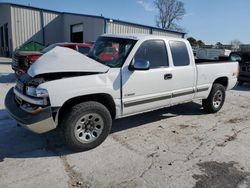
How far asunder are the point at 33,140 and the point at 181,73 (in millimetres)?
3351

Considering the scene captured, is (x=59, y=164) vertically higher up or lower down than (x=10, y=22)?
lower down

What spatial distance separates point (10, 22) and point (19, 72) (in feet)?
55.1

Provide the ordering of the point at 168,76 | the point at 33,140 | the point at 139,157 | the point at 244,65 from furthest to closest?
the point at 244,65 < the point at 168,76 < the point at 33,140 < the point at 139,157

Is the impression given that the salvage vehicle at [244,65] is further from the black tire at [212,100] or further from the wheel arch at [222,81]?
the black tire at [212,100]

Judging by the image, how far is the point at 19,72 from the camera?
28.8ft

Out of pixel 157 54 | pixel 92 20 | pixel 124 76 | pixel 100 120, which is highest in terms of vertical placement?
pixel 92 20

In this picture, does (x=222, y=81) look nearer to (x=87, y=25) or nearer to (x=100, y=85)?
(x=100, y=85)

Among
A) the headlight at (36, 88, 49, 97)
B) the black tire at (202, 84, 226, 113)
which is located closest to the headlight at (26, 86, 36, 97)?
the headlight at (36, 88, 49, 97)

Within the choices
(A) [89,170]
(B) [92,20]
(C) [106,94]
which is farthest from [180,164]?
(B) [92,20]

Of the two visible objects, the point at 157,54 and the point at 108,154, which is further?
the point at 157,54

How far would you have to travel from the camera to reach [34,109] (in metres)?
3.71

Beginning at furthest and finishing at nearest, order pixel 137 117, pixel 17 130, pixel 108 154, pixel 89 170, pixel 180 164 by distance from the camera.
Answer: pixel 137 117
pixel 17 130
pixel 108 154
pixel 180 164
pixel 89 170

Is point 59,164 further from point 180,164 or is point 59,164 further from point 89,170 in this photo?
point 180,164

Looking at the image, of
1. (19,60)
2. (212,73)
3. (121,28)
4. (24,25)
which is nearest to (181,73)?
(212,73)
